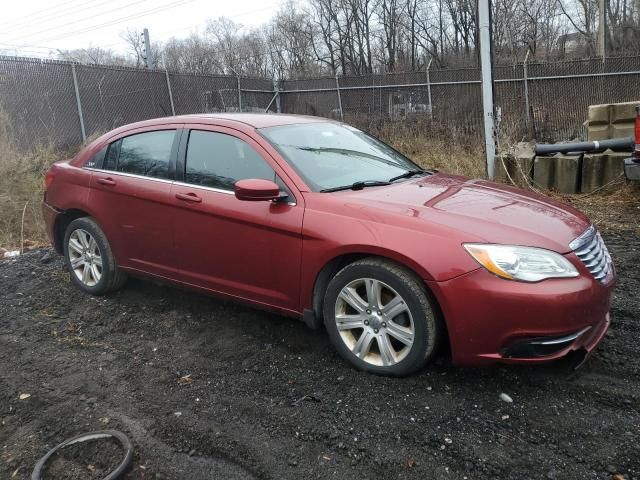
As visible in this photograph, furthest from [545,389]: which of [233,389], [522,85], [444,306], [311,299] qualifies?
[522,85]

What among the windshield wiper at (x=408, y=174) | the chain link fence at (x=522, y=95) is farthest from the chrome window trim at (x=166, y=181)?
the chain link fence at (x=522, y=95)

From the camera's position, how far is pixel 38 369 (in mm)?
3668

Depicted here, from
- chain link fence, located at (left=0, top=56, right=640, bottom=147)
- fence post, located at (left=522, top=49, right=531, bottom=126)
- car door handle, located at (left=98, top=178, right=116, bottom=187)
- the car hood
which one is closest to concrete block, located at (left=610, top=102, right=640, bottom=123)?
chain link fence, located at (left=0, top=56, right=640, bottom=147)

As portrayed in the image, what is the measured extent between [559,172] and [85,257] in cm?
670

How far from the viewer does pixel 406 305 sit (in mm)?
3074

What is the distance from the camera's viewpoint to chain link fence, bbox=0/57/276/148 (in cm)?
1152

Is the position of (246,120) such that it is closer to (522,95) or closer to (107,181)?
(107,181)

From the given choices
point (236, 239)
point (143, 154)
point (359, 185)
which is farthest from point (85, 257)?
point (359, 185)

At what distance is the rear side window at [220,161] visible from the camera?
12.5 feet

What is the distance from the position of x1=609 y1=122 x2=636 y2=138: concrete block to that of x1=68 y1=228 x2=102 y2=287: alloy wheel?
8993 mm

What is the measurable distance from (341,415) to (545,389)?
115 centimetres

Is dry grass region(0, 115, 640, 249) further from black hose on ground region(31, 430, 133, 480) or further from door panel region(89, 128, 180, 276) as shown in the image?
black hose on ground region(31, 430, 133, 480)

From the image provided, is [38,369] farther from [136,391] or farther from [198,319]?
[198,319]

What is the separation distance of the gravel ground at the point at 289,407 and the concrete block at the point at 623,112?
6784 mm
